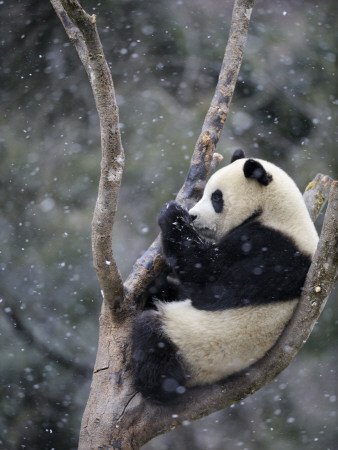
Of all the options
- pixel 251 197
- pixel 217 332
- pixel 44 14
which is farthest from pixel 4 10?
pixel 217 332

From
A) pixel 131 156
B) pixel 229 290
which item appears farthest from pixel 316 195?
pixel 131 156

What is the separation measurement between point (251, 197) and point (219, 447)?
3.63m

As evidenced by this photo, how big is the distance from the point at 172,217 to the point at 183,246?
0.16 metres

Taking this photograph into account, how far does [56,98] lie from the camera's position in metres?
6.01

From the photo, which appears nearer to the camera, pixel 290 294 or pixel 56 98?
pixel 290 294

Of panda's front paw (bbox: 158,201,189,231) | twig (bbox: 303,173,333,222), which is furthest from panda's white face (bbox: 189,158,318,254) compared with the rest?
twig (bbox: 303,173,333,222)

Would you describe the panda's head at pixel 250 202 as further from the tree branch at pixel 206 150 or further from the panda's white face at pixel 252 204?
the tree branch at pixel 206 150

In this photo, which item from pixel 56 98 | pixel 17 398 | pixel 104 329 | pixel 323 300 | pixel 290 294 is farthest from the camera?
pixel 56 98

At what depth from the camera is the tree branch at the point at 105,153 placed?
6.49ft

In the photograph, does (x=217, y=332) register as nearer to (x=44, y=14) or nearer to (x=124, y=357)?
(x=124, y=357)

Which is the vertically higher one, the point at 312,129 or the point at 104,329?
the point at 104,329

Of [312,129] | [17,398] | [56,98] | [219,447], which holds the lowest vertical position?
[219,447]

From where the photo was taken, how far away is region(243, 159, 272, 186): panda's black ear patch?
8.80ft

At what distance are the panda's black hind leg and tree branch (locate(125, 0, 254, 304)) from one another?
0.63 ft
